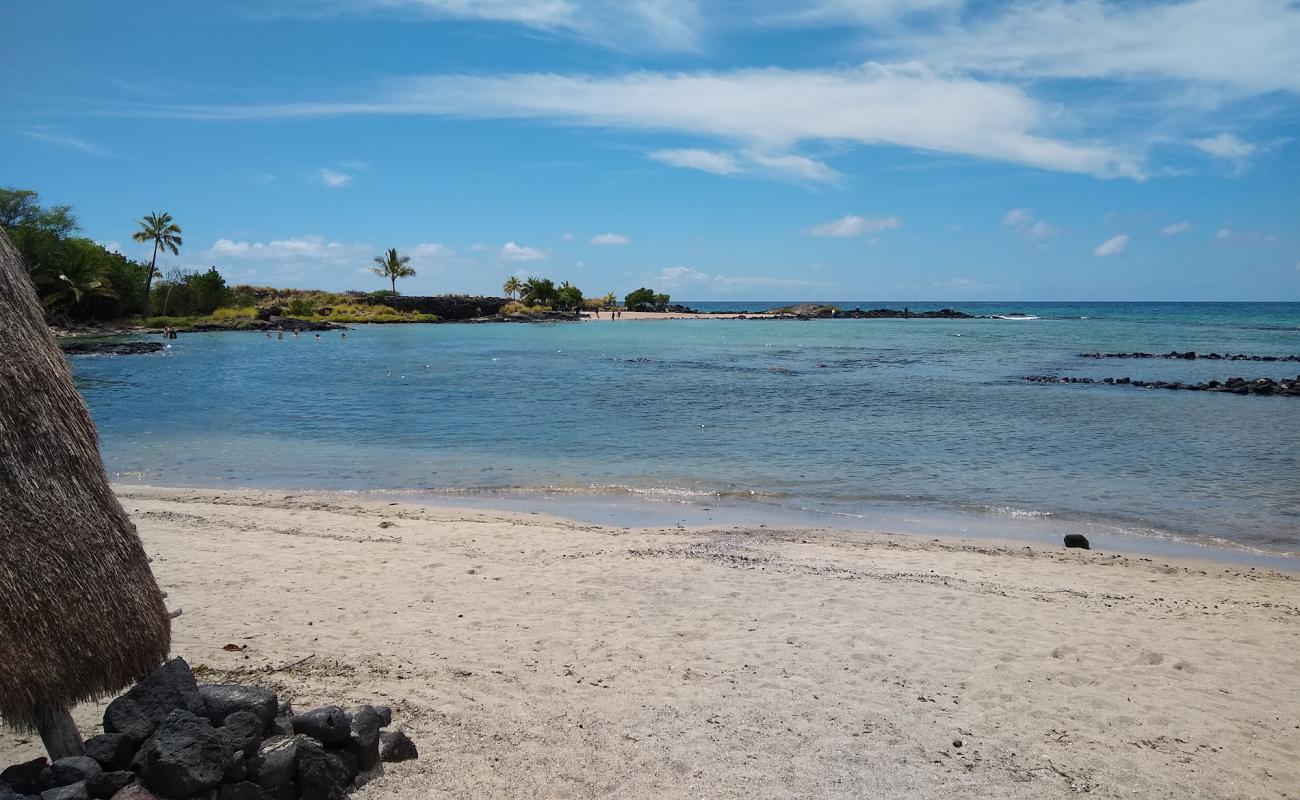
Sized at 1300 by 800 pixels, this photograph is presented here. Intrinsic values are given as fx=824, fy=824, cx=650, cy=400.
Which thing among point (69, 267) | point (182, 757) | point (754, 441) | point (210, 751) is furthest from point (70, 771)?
point (69, 267)

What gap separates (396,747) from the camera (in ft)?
17.1

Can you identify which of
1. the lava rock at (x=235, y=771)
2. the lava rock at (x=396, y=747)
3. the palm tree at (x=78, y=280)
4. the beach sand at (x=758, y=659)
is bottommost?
the beach sand at (x=758, y=659)

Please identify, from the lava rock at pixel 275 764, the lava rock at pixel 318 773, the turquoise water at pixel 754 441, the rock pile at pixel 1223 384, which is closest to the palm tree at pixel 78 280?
the turquoise water at pixel 754 441

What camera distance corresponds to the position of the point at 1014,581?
948 cm

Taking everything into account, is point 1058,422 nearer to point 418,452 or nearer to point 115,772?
point 418,452

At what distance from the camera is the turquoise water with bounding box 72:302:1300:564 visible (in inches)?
554

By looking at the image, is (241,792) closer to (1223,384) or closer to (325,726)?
(325,726)

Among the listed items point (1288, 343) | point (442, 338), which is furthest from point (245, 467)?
point (1288, 343)

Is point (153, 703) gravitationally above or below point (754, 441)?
above

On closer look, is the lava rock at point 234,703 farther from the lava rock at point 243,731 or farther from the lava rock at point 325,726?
the lava rock at point 325,726

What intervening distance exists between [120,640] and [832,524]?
9.88m

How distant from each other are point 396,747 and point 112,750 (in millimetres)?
1546

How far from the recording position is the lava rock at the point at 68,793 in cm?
411

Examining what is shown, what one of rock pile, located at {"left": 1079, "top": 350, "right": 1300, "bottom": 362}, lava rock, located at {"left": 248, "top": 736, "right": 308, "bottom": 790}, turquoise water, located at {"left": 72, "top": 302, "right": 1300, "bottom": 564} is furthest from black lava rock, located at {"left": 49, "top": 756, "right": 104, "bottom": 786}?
rock pile, located at {"left": 1079, "top": 350, "right": 1300, "bottom": 362}
